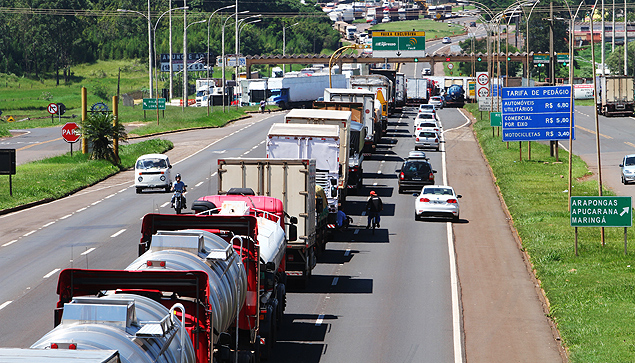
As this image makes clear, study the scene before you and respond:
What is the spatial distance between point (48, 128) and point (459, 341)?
71776 mm

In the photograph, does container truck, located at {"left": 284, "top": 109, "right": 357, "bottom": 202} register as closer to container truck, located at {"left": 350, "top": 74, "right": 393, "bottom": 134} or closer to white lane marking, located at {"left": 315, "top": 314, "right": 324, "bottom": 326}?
white lane marking, located at {"left": 315, "top": 314, "right": 324, "bottom": 326}

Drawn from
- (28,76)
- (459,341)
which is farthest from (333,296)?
(28,76)

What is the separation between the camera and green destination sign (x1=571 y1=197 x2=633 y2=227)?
2778cm

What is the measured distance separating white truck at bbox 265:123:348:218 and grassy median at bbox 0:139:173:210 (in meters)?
14.0

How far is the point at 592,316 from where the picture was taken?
68.1ft

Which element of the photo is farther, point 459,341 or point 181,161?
point 181,161

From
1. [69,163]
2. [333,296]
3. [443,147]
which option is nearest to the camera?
[333,296]

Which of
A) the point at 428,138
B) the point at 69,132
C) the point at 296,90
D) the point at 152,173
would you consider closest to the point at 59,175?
the point at 69,132

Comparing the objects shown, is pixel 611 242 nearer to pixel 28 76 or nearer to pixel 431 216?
pixel 431 216

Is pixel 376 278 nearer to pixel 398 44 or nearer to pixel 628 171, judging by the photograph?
pixel 628 171

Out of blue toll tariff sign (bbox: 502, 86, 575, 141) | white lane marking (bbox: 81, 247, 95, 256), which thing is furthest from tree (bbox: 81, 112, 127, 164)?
white lane marking (bbox: 81, 247, 95, 256)

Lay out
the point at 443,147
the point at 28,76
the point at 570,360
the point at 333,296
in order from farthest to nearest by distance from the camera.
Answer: the point at 28,76 < the point at 443,147 < the point at 333,296 < the point at 570,360

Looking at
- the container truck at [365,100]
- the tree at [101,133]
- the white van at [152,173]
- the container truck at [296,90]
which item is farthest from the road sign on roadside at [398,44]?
the white van at [152,173]

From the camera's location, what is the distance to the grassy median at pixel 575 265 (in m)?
18.8
